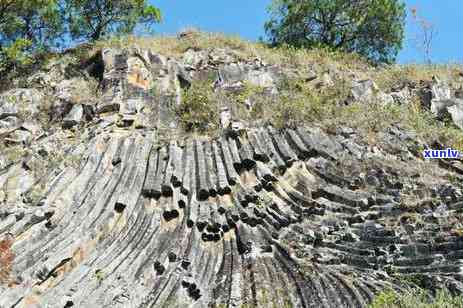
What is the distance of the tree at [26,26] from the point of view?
20.2m

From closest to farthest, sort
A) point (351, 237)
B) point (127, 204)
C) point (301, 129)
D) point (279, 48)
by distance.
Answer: point (351, 237), point (127, 204), point (301, 129), point (279, 48)

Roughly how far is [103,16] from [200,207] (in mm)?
12863

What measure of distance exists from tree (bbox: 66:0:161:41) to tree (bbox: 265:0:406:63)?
5020mm

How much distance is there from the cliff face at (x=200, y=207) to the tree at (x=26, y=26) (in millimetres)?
2741

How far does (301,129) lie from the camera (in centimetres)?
1602

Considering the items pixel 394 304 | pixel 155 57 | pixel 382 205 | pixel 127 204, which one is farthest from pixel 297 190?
pixel 155 57

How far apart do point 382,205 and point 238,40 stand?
1052 centimetres

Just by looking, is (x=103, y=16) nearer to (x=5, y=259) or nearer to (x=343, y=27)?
(x=343, y=27)

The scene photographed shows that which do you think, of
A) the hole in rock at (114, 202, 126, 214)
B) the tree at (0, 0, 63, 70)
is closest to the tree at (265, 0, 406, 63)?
the tree at (0, 0, 63, 70)

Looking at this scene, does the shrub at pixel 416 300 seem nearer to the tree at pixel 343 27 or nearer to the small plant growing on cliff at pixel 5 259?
the small plant growing on cliff at pixel 5 259

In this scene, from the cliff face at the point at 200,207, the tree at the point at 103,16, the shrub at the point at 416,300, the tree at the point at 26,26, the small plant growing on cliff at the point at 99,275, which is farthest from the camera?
the tree at the point at 103,16

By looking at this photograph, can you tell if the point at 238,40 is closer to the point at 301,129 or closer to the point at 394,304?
the point at 301,129

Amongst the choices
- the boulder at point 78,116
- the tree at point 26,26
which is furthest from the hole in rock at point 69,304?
the tree at point 26,26

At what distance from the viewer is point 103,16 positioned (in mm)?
24000
